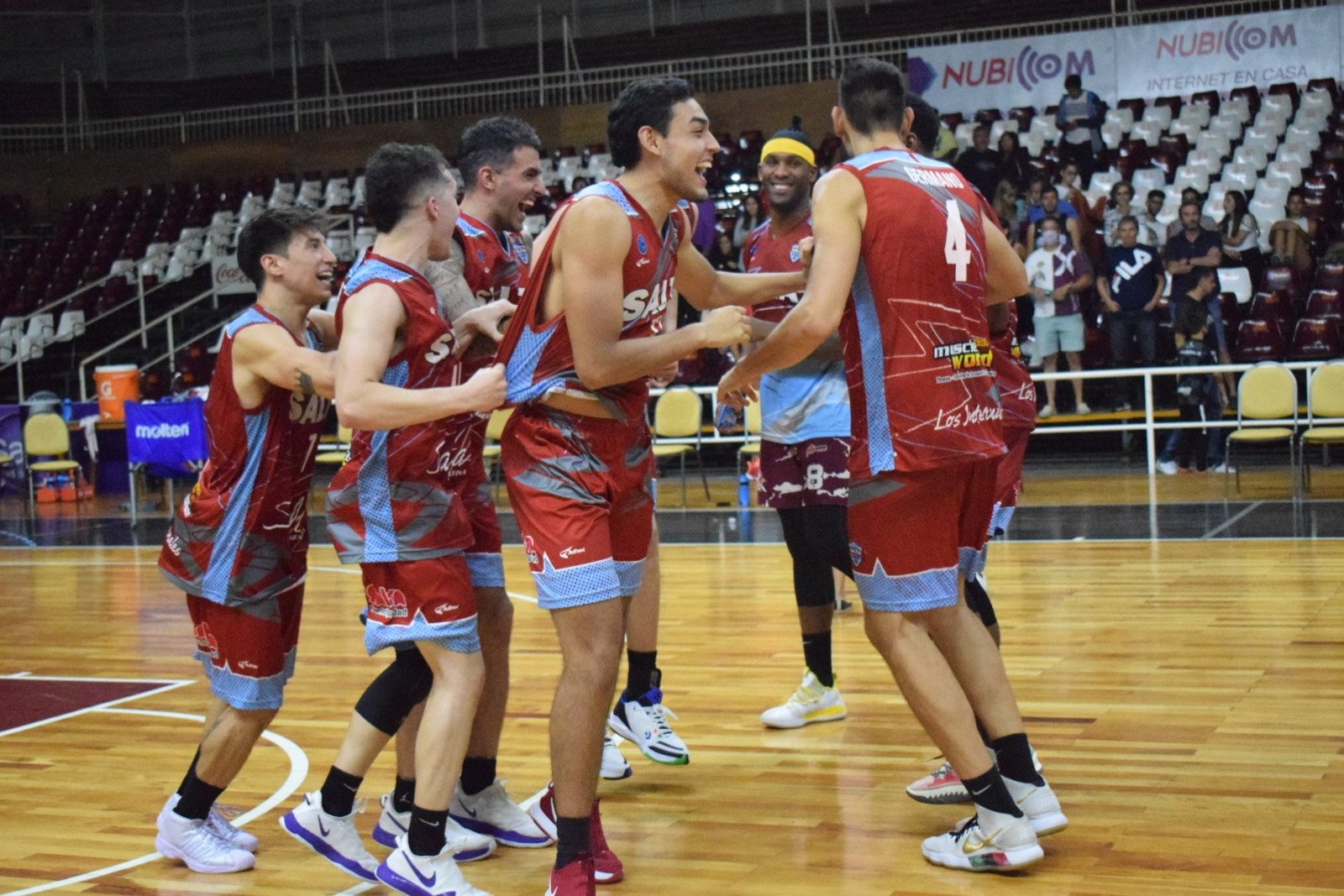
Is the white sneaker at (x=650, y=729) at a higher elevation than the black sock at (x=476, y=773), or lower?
lower

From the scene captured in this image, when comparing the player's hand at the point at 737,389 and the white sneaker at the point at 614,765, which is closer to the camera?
the player's hand at the point at 737,389

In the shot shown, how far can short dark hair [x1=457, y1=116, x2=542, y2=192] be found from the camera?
4285 millimetres

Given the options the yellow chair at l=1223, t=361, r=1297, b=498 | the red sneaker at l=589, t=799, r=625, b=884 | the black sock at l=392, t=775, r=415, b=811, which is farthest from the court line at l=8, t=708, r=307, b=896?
the yellow chair at l=1223, t=361, r=1297, b=498

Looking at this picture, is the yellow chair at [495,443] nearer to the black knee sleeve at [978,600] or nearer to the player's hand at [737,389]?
the black knee sleeve at [978,600]

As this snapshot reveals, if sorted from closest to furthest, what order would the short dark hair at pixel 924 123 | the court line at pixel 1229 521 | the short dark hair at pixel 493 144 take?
the short dark hair at pixel 493 144
the short dark hair at pixel 924 123
the court line at pixel 1229 521

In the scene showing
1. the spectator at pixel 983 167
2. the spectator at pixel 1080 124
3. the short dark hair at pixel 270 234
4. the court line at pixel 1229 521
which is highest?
the spectator at pixel 1080 124

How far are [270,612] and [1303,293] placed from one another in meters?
11.4

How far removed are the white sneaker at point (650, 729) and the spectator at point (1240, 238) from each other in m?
10.1

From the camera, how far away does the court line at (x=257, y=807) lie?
3.83 m

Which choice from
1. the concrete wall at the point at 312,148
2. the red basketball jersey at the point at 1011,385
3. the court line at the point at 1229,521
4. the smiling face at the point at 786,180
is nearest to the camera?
the red basketball jersey at the point at 1011,385

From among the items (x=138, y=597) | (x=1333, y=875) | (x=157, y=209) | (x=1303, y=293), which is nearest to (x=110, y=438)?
(x=157, y=209)

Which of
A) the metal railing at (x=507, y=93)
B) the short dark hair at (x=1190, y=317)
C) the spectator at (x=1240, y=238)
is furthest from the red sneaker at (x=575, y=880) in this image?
the metal railing at (x=507, y=93)

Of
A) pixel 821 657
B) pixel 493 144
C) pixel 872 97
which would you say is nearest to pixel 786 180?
pixel 493 144

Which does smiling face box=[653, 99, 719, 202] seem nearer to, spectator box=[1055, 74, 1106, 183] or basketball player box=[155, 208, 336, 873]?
basketball player box=[155, 208, 336, 873]
